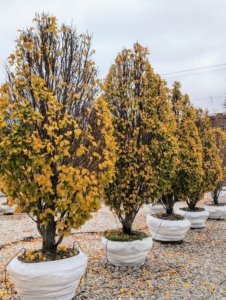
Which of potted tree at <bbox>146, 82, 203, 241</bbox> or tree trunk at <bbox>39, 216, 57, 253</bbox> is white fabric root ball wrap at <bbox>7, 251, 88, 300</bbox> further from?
potted tree at <bbox>146, 82, 203, 241</bbox>

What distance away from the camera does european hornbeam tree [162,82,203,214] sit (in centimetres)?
695

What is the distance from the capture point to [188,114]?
7.40 meters

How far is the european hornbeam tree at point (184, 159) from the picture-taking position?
6.95 meters

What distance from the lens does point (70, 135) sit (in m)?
3.46

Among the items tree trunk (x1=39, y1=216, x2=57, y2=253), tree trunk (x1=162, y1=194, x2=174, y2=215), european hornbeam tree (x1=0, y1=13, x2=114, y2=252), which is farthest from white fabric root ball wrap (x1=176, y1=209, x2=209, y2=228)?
tree trunk (x1=39, y1=216, x2=57, y2=253)

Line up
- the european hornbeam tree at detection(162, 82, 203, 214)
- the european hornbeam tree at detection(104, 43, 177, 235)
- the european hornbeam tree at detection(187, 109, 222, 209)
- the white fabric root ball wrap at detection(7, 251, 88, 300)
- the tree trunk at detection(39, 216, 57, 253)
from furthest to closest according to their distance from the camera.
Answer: the european hornbeam tree at detection(187, 109, 222, 209) < the european hornbeam tree at detection(162, 82, 203, 214) < the european hornbeam tree at detection(104, 43, 177, 235) < the tree trunk at detection(39, 216, 57, 253) < the white fabric root ball wrap at detection(7, 251, 88, 300)

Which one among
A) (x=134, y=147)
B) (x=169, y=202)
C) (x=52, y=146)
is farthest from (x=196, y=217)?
(x=52, y=146)

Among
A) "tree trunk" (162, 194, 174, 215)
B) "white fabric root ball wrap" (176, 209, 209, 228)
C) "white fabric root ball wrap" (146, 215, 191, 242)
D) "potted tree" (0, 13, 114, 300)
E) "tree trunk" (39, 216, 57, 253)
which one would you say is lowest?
"white fabric root ball wrap" (176, 209, 209, 228)

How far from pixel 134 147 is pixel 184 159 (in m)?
2.54

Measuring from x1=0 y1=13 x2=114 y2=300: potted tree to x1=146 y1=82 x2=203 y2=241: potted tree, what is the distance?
3.04 metres

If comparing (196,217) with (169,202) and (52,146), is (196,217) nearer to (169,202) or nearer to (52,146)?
(169,202)

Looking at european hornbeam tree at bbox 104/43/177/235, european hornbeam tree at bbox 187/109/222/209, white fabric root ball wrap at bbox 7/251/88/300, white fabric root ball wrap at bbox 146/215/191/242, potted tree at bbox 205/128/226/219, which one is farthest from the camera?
potted tree at bbox 205/128/226/219

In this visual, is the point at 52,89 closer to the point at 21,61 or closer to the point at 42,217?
the point at 21,61

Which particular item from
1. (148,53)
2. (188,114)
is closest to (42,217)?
(148,53)
